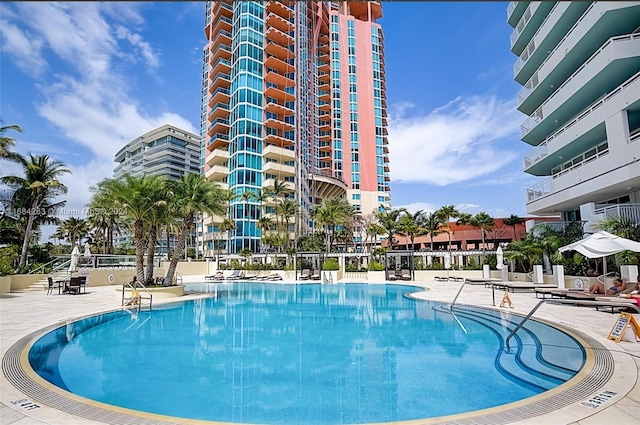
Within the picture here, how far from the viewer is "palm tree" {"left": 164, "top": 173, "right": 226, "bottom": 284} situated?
20500mm

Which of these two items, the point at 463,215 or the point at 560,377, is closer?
the point at 560,377

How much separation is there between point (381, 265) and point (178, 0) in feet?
105

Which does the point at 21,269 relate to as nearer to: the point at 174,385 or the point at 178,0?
the point at 174,385

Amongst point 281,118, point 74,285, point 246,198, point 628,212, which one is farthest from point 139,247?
point 281,118

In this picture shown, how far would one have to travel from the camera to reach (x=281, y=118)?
53.6 meters

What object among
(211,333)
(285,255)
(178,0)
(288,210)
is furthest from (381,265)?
(178,0)

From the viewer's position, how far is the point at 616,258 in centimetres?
1474

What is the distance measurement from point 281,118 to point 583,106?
3901 cm

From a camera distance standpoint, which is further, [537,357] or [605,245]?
[605,245]

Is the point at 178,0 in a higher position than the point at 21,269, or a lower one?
higher

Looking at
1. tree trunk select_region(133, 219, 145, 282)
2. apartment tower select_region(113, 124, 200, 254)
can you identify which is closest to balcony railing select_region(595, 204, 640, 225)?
tree trunk select_region(133, 219, 145, 282)

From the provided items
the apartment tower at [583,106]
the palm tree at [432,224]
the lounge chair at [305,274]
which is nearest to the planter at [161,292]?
the lounge chair at [305,274]

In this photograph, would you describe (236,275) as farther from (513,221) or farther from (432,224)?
(513,221)

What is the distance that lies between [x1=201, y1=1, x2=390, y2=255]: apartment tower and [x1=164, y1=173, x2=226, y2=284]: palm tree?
23.7 meters
